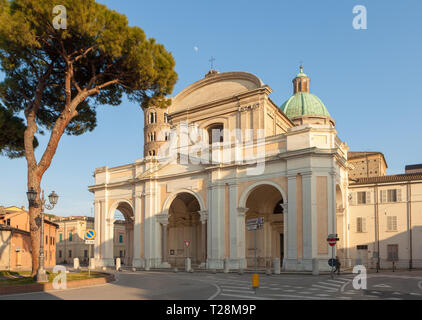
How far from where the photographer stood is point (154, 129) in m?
64.7

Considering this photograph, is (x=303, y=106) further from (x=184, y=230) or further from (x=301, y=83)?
(x=184, y=230)

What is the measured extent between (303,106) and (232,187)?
989 inches

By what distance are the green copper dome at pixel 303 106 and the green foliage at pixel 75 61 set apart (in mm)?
30567

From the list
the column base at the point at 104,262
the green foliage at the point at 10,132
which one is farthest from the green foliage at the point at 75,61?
the column base at the point at 104,262

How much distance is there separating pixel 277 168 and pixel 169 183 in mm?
9845

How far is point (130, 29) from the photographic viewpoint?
19.9m

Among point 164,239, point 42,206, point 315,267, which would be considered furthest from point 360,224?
point 42,206

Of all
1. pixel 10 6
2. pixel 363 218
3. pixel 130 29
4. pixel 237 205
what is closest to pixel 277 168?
pixel 237 205

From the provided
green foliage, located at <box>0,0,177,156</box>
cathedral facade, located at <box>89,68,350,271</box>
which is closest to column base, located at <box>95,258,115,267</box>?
cathedral facade, located at <box>89,68,350,271</box>

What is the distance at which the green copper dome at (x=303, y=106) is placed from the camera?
4988cm

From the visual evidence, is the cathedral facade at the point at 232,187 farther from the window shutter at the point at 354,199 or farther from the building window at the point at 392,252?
the building window at the point at 392,252

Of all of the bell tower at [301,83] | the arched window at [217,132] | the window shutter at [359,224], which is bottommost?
the window shutter at [359,224]
